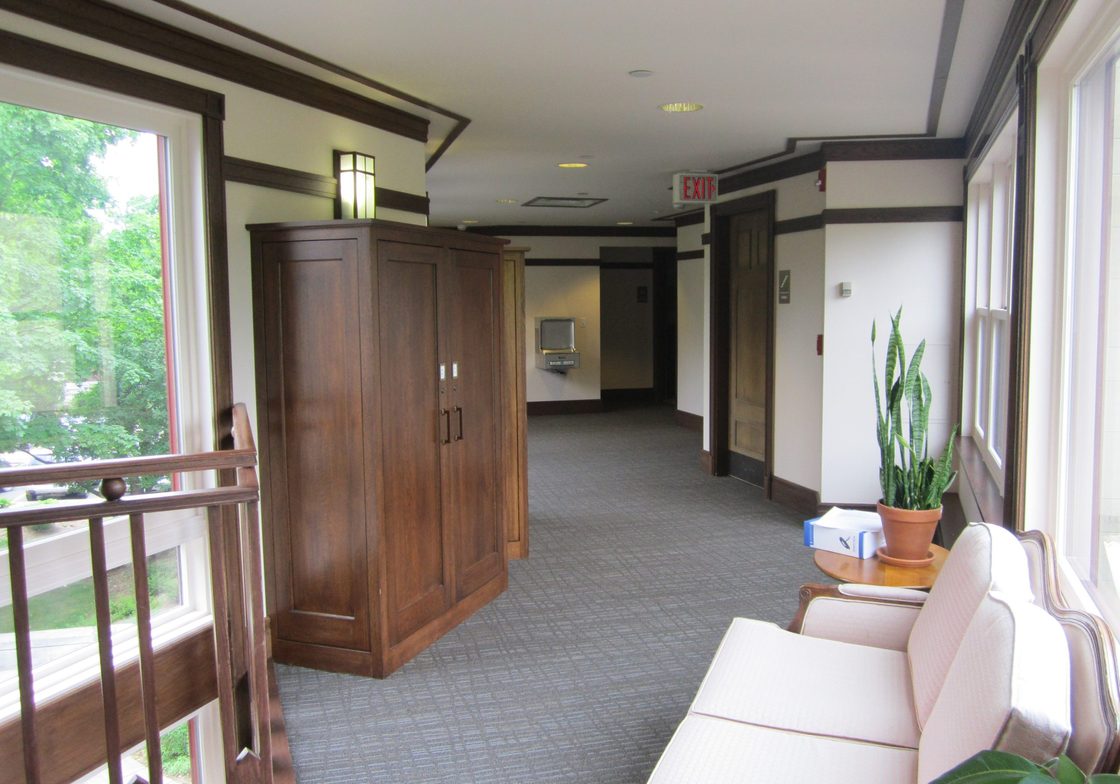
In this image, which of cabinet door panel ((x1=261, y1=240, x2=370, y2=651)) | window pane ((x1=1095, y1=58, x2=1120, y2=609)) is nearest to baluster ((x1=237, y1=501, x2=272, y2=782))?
cabinet door panel ((x1=261, y1=240, x2=370, y2=651))

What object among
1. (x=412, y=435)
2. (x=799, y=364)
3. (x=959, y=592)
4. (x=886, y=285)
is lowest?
(x=959, y=592)

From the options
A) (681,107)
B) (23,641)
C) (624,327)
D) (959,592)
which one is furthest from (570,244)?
(23,641)

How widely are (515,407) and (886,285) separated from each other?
2.40 metres

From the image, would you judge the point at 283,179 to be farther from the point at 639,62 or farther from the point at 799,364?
the point at 799,364

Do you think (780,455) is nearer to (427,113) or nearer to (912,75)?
(912,75)

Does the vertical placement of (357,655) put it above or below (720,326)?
below

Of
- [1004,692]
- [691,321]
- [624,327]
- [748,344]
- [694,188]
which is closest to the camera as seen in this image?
[1004,692]

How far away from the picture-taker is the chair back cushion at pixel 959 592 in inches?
71.2

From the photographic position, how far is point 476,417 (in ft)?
12.7

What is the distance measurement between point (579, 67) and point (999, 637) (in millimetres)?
2672

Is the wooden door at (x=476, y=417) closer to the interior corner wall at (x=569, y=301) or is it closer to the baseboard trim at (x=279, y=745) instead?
the baseboard trim at (x=279, y=745)

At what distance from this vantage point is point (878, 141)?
5031 mm

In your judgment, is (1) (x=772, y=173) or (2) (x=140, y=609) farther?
(1) (x=772, y=173)

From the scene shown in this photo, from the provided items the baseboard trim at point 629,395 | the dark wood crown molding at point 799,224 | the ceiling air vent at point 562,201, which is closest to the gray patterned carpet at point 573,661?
the dark wood crown molding at point 799,224
